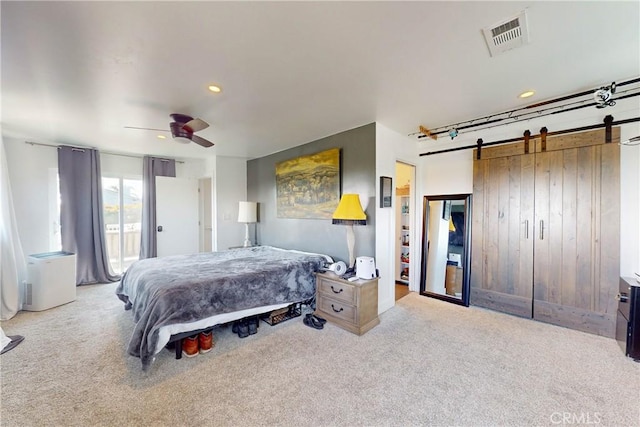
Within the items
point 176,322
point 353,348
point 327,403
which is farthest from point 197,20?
point 353,348

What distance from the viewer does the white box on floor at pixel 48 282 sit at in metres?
3.29

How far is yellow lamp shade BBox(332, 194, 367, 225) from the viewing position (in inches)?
116

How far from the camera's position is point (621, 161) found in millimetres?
2533

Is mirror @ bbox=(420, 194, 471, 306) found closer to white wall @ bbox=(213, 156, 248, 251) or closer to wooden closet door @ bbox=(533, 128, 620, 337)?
wooden closet door @ bbox=(533, 128, 620, 337)

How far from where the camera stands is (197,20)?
145 cm

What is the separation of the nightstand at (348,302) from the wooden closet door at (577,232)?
6.60 ft

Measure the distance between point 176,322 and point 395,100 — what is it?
295cm

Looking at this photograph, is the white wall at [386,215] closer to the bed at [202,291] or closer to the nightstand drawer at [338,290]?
the nightstand drawer at [338,290]

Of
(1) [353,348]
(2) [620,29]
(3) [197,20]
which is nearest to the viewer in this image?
(3) [197,20]

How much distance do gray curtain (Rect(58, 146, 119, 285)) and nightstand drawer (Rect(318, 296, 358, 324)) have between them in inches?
164

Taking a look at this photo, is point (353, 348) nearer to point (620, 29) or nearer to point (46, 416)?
point (46, 416)

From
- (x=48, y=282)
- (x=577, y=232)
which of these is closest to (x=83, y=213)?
(x=48, y=282)

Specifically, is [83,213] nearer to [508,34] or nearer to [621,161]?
[508,34]

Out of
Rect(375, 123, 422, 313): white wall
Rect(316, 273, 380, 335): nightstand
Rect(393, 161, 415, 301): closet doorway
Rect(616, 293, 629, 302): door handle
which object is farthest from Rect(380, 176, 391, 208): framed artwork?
Rect(616, 293, 629, 302): door handle
